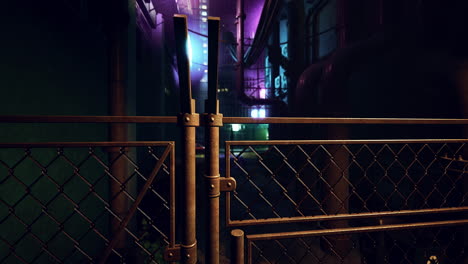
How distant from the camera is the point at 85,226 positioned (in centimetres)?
434

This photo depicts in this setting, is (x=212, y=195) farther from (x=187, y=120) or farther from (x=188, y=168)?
(x=187, y=120)

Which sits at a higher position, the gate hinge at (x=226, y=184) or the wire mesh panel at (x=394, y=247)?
the gate hinge at (x=226, y=184)

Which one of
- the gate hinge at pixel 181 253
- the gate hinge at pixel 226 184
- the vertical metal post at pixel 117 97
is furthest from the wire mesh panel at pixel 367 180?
the vertical metal post at pixel 117 97

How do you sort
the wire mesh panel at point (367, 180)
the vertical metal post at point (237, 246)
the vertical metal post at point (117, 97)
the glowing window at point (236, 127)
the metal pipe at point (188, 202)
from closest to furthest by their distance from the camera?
the metal pipe at point (188, 202), the vertical metal post at point (237, 246), the wire mesh panel at point (367, 180), the vertical metal post at point (117, 97), the glowing window at point (236, 127)

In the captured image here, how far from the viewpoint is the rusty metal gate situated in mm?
1404

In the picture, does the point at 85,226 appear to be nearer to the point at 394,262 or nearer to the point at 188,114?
the point at 188,114

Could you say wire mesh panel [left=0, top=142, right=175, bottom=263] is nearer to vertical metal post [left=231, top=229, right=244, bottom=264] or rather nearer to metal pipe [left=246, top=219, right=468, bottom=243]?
vertical metal post [left=231, top=229, right=244, bottom=264]

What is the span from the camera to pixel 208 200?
1416 millimetres

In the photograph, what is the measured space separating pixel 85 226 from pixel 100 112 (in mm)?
2328

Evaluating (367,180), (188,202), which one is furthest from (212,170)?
(367,180)

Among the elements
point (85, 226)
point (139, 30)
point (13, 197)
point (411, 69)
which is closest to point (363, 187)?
point (411, 69)

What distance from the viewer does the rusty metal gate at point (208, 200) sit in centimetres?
140

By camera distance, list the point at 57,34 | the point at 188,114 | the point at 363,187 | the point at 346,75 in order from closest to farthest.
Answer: the point at 188,114 → the point at 57,34 → the point at 346,75 → the point at 363,187

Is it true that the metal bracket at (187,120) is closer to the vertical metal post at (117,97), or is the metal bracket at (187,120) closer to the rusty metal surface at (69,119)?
the rusty metal surface at (69,119)
